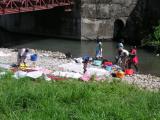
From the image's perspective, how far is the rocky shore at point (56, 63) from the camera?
20.5 metres

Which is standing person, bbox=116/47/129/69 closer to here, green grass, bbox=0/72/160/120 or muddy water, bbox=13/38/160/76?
muddy water, bbox=13/38/160/76

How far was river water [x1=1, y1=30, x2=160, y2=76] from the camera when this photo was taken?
29828 mm

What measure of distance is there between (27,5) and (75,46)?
5.09 meters

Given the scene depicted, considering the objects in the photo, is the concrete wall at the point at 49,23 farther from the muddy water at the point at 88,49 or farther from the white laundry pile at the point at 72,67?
the white laundry pile at the point at 72,67

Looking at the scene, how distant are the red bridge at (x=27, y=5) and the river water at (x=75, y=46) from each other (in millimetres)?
2992

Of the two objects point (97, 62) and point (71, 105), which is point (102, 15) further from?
point (71, 105)

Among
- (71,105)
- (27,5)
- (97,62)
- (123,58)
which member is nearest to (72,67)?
(97,62)

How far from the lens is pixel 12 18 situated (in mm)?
41531

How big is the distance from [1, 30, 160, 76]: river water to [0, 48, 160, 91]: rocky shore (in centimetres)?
372

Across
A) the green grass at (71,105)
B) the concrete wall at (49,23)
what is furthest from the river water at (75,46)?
the green grass at (71,105)

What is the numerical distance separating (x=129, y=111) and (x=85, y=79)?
8.65 meters

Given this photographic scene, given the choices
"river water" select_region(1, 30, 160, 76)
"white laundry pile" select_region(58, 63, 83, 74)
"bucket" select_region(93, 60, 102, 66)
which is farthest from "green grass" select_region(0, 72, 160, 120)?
"river water" select_region(1, 30, 160, 76)

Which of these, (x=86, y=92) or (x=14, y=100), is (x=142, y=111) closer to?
(x=86, y=92)

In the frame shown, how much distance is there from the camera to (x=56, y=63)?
2517 centimetres
